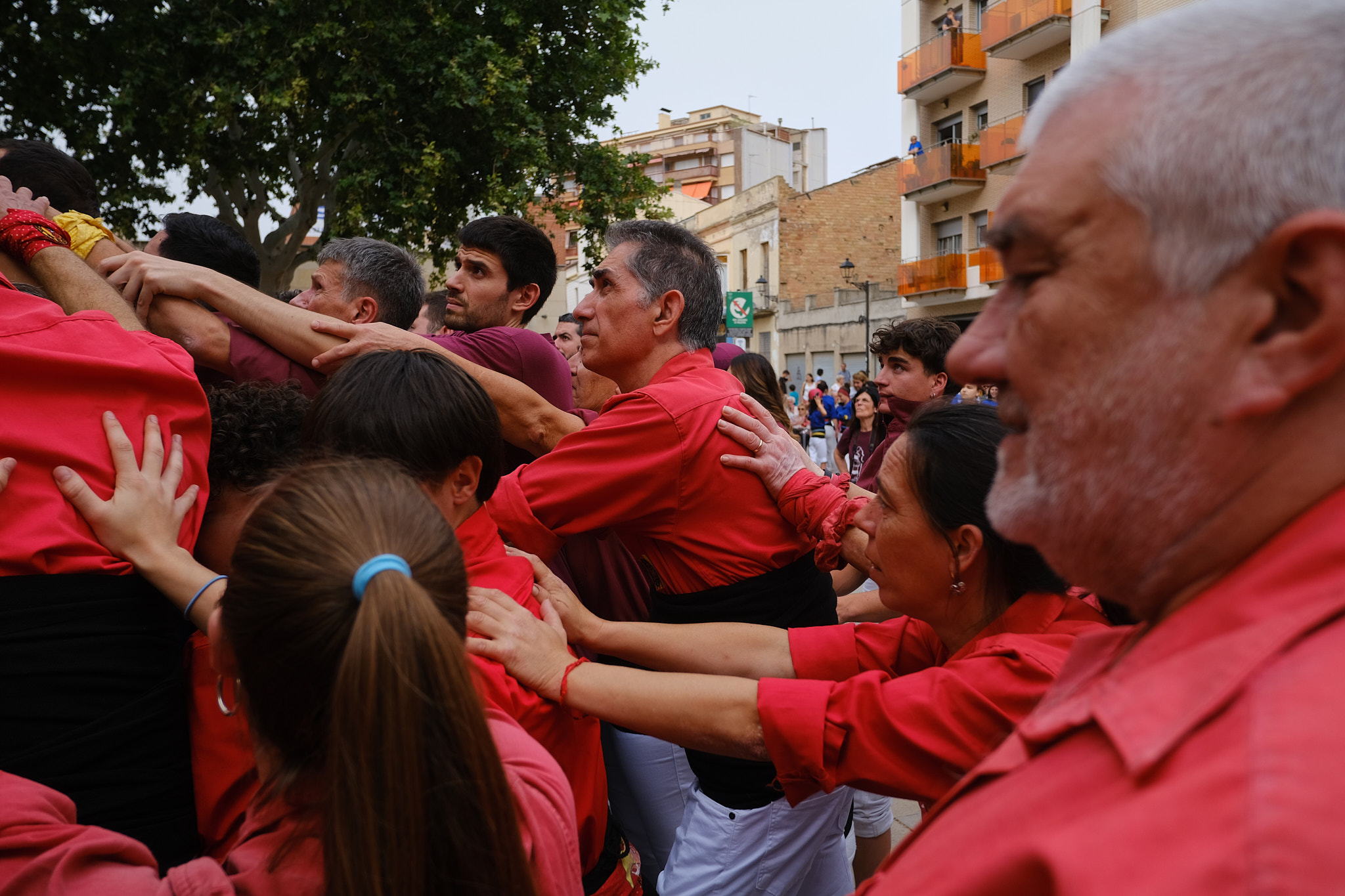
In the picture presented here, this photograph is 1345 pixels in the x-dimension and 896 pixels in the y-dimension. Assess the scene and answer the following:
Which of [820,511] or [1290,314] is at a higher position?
[1290,314]

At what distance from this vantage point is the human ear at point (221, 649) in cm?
136

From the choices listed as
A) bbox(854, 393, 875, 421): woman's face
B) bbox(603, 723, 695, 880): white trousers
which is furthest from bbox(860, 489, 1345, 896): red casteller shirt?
bbox(854, 393, 875, 421): woman's face

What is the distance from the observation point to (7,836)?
1.19 meters

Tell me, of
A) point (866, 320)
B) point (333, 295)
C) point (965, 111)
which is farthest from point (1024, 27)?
point (333, 295)

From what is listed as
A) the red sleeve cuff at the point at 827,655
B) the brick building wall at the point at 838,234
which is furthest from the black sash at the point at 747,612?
the brick building wall at the point at 838,234

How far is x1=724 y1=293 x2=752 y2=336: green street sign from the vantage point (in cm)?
1916

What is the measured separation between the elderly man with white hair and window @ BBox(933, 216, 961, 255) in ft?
89.6

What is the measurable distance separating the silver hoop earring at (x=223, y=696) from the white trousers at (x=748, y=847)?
138cm

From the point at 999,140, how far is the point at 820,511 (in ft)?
80.1

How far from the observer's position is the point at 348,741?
114 centimetres

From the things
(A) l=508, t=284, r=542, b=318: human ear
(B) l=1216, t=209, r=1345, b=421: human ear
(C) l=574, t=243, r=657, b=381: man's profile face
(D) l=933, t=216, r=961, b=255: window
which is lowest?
(B) l=1216, t=209, r=1345, b=421: human ear

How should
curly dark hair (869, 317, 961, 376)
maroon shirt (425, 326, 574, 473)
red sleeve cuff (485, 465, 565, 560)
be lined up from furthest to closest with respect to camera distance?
curly dark hair (869, 317, 961, 376) → maroon shirt (425, 326, 574, 473) → red sleeve cuff (485, 465, 565, 560)

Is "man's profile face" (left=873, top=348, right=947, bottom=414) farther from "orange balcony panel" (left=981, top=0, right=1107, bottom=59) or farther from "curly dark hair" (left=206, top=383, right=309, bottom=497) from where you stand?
"orange balcony panel" (left=981, top=0, right=1107, bottom=59)

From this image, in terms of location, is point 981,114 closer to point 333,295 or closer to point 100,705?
point 333,295
